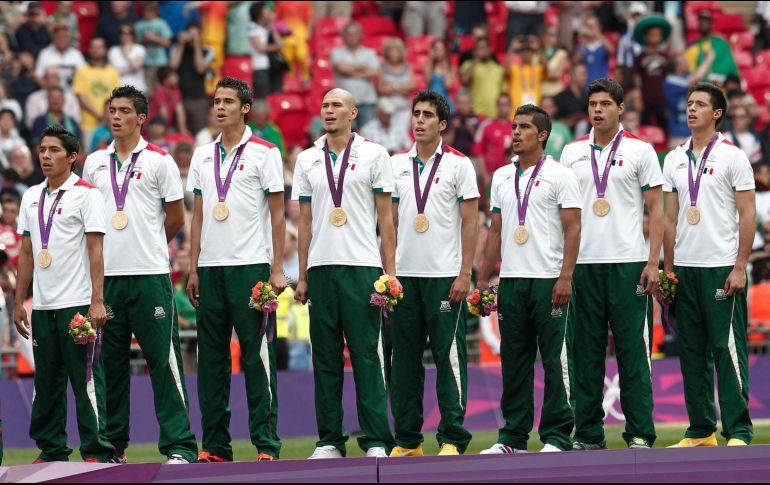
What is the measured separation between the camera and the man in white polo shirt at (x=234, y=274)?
10.1 metres

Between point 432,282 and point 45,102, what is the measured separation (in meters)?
9.18

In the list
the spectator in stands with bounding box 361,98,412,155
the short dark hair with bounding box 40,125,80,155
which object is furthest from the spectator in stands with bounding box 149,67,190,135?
the short dark hair with bounding box 40,125,80,155

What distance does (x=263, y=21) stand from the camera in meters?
19.9

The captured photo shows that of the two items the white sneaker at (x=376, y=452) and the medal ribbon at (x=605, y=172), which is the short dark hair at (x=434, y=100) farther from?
the white sneaker at (x=376, y=452)

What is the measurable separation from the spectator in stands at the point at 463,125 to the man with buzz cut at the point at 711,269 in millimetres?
8283

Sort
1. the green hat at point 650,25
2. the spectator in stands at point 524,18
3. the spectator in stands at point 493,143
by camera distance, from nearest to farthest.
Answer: the spectator in stands at point 493,143
the green hat at point 650,25
the spectator in stands at point 524,18

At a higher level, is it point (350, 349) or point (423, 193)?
point (423, 193)

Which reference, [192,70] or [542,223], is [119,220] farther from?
[192,70]

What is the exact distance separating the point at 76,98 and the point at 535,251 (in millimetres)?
9852

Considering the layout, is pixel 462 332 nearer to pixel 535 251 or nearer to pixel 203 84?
pixel 535 251

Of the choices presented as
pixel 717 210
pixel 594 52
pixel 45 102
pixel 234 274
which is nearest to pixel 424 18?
pixel 594 52

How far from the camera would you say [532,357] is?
1042cm

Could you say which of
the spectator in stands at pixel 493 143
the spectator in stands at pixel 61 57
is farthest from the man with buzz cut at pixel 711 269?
the spectator in stands at pixel 61 57

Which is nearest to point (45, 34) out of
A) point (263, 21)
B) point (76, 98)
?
point (76, 98)
